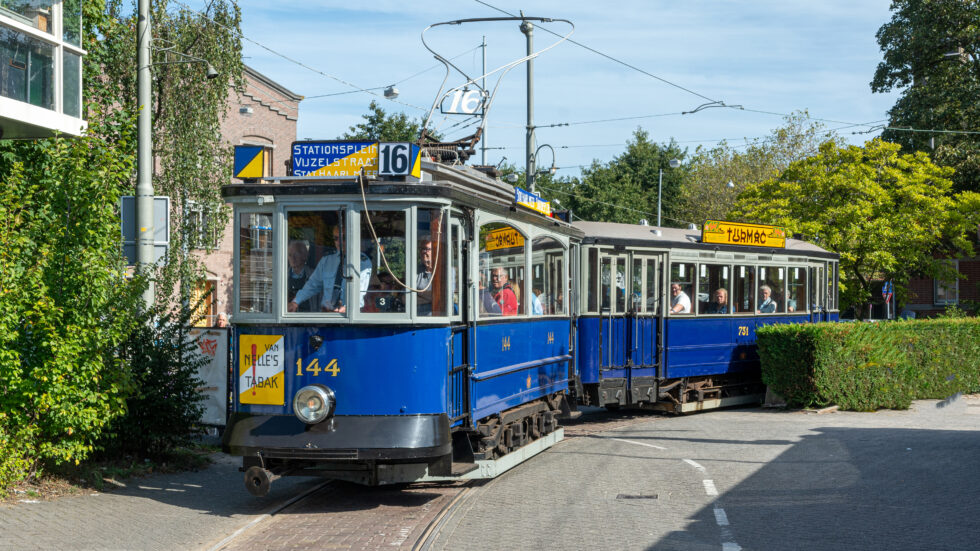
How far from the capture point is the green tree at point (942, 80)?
36188mm

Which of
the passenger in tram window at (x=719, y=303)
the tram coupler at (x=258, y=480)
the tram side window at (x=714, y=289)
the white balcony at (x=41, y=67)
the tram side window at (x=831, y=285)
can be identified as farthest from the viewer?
the tram side window at (x=831, y=285)

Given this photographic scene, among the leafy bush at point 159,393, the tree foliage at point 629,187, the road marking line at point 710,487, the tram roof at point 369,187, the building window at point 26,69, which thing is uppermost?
the tree foliage at point 629,187

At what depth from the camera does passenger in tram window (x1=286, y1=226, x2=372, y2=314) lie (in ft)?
27.8

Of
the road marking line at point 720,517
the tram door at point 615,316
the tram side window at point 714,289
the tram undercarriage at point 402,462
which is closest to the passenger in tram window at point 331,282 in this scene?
the tram undercarriage at point 402,462

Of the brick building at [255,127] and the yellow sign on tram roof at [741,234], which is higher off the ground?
the brick building at [255,127]

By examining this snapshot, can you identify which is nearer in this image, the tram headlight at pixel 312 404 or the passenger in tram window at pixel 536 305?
the tram headlight at pixel 312 404

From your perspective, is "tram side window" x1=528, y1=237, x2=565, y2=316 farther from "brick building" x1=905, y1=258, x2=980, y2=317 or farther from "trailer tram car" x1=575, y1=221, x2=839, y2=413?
"brick building" x1=905, y1=258, x2=980, y2=317

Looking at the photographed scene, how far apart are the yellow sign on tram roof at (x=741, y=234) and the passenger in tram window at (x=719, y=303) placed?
91 centimetres

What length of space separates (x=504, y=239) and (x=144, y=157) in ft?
16.0

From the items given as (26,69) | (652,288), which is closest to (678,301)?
(652,288)

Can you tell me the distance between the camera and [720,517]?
8477mm

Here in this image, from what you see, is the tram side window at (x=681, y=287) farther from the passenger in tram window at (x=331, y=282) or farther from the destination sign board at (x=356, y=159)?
the passenger in tram window at (x=331, y=282)

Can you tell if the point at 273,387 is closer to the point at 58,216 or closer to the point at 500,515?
the point at 500,515

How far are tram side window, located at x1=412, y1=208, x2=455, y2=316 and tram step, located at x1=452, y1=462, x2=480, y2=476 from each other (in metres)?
1.47
